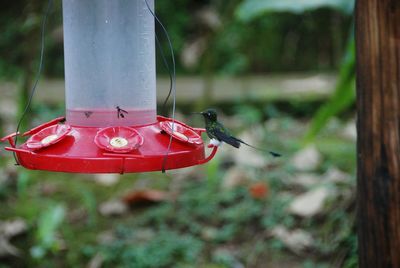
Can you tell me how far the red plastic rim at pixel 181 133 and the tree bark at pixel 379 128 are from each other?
592 mm

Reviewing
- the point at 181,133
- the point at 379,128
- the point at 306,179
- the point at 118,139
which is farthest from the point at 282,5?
the point at 118,139

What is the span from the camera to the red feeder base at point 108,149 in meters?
1.65

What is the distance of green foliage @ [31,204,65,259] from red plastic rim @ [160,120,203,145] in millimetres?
1681

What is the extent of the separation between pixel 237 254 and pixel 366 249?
152 centimetres

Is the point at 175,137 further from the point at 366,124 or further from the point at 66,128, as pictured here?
the point at 366,124

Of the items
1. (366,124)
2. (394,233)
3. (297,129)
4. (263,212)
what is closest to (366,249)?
(394,233)

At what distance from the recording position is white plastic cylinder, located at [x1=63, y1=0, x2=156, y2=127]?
2.08 m

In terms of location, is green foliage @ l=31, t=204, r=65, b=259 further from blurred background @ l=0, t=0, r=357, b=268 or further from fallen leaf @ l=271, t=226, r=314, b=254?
fallen leaf @ l=271, t=226, r=314, b=254

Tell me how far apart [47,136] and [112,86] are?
36cm

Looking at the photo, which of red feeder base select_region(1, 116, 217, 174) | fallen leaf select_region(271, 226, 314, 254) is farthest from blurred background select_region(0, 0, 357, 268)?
red feeder base select_region(1, 116, 217, 174)

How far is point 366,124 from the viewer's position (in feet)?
6.82

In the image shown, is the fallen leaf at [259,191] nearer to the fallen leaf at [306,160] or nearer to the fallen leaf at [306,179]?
the fallen leaf at [306,179]

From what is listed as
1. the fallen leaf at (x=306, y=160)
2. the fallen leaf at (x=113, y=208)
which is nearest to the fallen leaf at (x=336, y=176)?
the fallen leaf at (x=306, y=160)

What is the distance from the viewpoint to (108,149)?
167 centimetres
